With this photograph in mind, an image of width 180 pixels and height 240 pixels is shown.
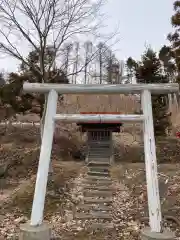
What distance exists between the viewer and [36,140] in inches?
761

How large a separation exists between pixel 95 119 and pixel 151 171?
152cm

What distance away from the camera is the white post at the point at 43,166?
5293 millimetres

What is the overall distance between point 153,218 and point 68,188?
5.46 meters

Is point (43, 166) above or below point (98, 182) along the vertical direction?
above

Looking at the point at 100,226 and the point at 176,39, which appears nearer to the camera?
the point at 100,226

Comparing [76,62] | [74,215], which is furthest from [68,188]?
[76,62]

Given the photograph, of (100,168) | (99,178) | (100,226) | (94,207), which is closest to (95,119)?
(100,226)

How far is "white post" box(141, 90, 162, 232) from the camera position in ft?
16.8

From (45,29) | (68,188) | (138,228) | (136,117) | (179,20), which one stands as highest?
(179,20)

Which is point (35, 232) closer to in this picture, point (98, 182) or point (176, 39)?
point (98, 182)

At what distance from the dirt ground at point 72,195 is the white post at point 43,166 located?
1.68 meters

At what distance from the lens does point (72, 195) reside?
9648mm

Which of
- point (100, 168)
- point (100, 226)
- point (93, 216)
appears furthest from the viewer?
point (100, 168)

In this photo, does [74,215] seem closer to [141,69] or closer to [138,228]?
[138,228]
